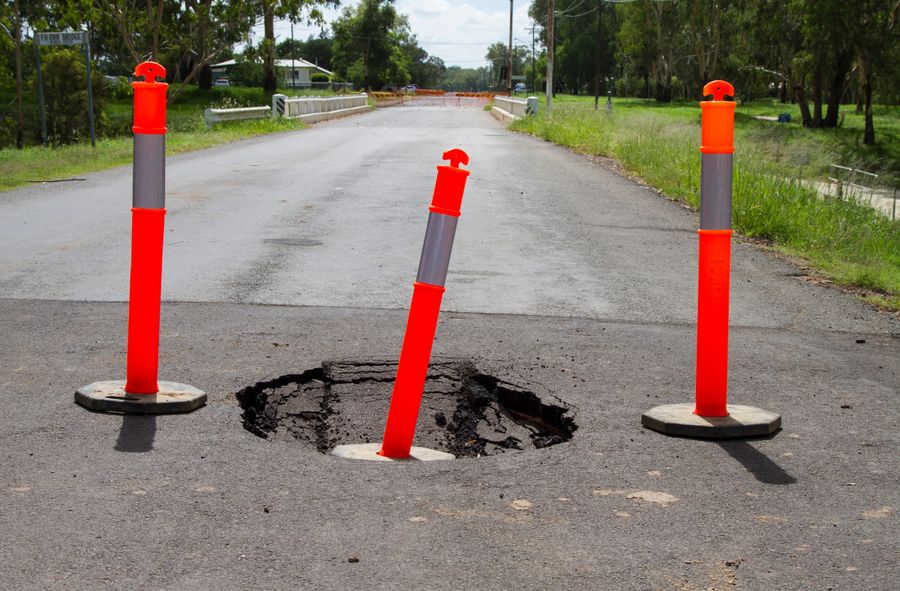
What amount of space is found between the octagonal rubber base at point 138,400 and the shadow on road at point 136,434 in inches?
1.9

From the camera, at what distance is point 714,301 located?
15.5ft

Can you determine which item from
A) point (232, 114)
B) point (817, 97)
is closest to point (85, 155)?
point (232, 114)

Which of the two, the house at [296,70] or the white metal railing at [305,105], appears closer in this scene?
the white metal railing at [305,105]

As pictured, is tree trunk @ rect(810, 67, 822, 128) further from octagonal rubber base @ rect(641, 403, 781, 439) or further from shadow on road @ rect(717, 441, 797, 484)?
shadow on road @ rect(717, 441, 797, 484)

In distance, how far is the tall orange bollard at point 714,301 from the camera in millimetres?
4586

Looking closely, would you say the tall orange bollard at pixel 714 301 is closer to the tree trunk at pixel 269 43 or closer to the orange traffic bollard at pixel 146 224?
the orange traffic bollard at pixel 146 224

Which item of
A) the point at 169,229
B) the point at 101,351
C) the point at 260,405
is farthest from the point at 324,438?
the point at 169,229

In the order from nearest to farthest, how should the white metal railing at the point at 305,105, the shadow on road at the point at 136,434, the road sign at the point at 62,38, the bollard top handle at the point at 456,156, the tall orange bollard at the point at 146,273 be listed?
the bollard top handle at the point at 456,156 < the shadow on road at the point at 136,434 < the tall orange bollard at the point at 146,273 < the road sign at the point at 62,38 < the white metal railing at the point at 305,105

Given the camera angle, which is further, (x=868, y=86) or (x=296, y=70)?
(x=296, y=70)

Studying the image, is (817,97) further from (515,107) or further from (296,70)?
(296,70)

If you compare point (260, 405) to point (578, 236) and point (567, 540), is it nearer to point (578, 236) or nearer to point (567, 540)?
point (567, 540)

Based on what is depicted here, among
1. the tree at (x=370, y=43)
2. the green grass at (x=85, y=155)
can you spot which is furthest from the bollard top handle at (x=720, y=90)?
the tree at (x=370, y=43)

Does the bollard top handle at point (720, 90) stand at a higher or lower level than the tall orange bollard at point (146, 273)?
higher

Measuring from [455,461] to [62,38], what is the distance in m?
19.6
